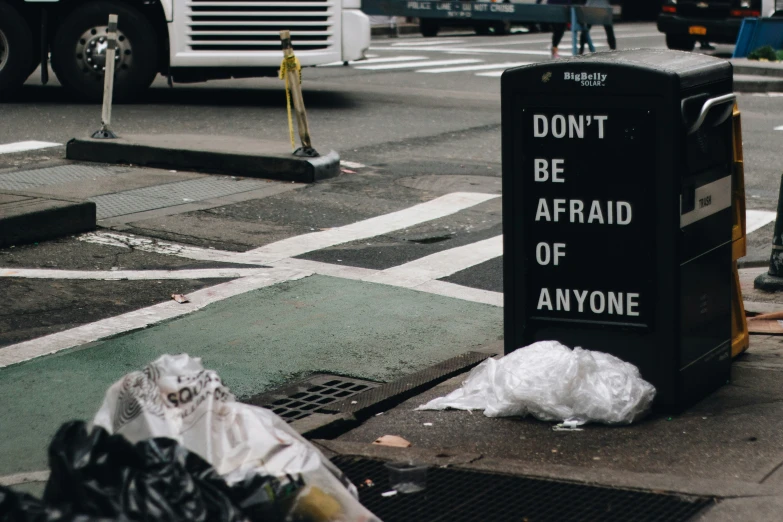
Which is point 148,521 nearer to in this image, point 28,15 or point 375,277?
point 375,277

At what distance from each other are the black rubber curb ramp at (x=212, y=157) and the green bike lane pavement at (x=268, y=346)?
3.17 metres

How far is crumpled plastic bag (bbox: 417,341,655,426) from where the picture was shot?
4910 millimetres

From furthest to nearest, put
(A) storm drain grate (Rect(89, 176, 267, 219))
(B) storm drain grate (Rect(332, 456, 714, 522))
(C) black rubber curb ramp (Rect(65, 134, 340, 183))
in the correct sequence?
(C) black rubber curb ramp (Rect(65, 134, 340, 183)), (A) storm drain grate (Rect(89, 176, 267, 219)), (B) storm drain grate (Rect(332, 456, 714, 522))

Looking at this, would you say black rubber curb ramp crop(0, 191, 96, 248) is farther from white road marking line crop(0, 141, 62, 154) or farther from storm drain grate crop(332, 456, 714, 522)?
storm drain grate crop(332, 456, 714, 522)

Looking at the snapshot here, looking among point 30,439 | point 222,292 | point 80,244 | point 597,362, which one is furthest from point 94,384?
point 80,244

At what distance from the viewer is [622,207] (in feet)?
16.4

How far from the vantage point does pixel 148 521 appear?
3.04 meters

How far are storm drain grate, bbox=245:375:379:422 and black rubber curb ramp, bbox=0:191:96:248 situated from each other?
3.03 m

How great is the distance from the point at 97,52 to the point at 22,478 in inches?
434

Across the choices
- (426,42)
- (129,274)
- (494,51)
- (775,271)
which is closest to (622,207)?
(775,271)

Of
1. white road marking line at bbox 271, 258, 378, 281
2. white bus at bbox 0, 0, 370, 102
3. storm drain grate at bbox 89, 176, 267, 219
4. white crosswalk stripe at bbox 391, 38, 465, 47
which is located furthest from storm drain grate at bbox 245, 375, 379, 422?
white crosswalk stripe at bbox 391, 38, 465, 47

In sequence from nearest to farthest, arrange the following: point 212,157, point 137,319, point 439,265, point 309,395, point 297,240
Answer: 1. point 309,395
2. point 137,319
3. point 439,265
4. point 297,240
5. point 212,157

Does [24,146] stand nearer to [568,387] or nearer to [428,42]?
[568,387]

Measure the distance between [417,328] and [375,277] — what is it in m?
1.04
